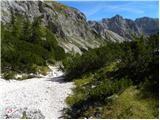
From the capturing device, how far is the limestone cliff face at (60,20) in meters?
121

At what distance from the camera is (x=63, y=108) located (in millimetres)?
Result: 28359

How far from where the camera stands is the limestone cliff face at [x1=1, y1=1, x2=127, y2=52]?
12081 cm

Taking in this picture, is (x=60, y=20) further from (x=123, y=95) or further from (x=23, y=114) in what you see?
(x=23, y=114)

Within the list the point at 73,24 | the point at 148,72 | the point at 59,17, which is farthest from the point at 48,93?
the point at 73,24

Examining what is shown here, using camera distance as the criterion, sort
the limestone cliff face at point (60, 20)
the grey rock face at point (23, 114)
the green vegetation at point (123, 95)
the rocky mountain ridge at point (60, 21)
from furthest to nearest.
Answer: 1. the limestone cliff face at point (60, 20)
2. the rocky mountain ridge at point (60, 21)
3. the grey rock face at point (23, 114)
4. the green vegetation at point (123, 95)

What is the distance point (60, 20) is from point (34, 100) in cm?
12460

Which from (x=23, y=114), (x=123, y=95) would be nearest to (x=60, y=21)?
(x=123, y=95)

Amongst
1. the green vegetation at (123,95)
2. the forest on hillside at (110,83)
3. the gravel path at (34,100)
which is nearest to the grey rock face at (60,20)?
the forest on hillside at (110,83)

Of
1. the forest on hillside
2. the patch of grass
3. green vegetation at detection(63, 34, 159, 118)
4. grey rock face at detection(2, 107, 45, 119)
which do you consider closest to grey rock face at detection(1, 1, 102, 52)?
the forest on hillside

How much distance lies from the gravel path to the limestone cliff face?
69.6 m

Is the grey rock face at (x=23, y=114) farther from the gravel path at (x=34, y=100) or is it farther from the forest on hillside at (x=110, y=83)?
the forest on hillside at (x=110, y=83)

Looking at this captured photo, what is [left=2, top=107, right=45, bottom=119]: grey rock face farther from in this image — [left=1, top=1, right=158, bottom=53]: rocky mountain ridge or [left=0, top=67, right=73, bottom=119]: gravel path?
[left=1, top=1, right=158, bottom=53]: rocky mountain ridge

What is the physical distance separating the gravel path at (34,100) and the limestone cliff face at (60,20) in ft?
228

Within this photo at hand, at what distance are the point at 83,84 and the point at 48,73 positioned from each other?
1868 centimetres
